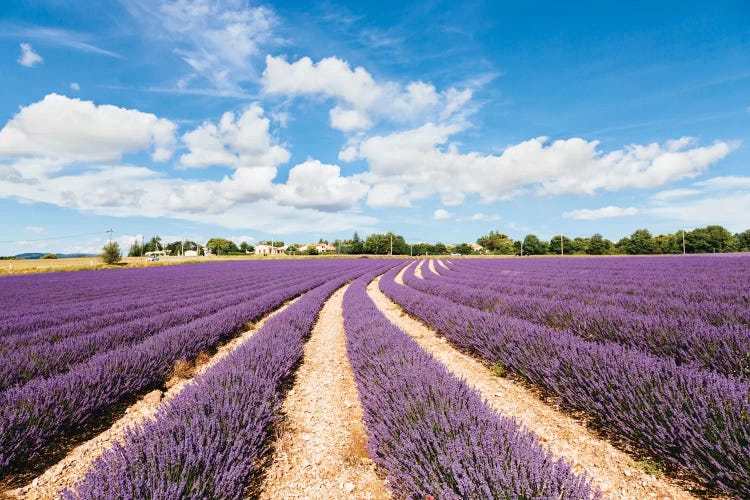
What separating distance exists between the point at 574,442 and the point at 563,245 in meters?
84.7

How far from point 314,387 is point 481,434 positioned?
8.47 ft

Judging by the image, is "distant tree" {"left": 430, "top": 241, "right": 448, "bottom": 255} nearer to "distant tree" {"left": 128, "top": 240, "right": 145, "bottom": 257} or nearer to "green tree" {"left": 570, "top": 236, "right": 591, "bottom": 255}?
"green tree" {"left": 570, "top": 236, "right": 591, "bottom": 255}

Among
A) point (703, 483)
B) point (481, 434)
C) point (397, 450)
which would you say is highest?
point (481, 434)

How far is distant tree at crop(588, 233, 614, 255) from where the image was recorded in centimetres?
6981

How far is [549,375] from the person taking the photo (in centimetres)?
317

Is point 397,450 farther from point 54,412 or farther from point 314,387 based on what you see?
point 54,412

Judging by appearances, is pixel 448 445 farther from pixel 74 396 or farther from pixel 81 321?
pixel 81 321

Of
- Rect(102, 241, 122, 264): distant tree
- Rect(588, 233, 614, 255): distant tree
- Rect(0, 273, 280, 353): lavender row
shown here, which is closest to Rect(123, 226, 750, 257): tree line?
Rect(588, 233, 614, 255): distant tree

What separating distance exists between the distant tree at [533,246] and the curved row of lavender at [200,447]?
86486mm

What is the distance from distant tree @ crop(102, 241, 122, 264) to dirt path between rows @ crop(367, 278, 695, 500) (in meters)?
54.7

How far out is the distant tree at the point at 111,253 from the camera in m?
43.1

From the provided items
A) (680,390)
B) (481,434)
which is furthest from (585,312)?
(481,434)

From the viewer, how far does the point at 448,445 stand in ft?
5.37

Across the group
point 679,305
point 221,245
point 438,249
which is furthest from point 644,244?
point 221,245
